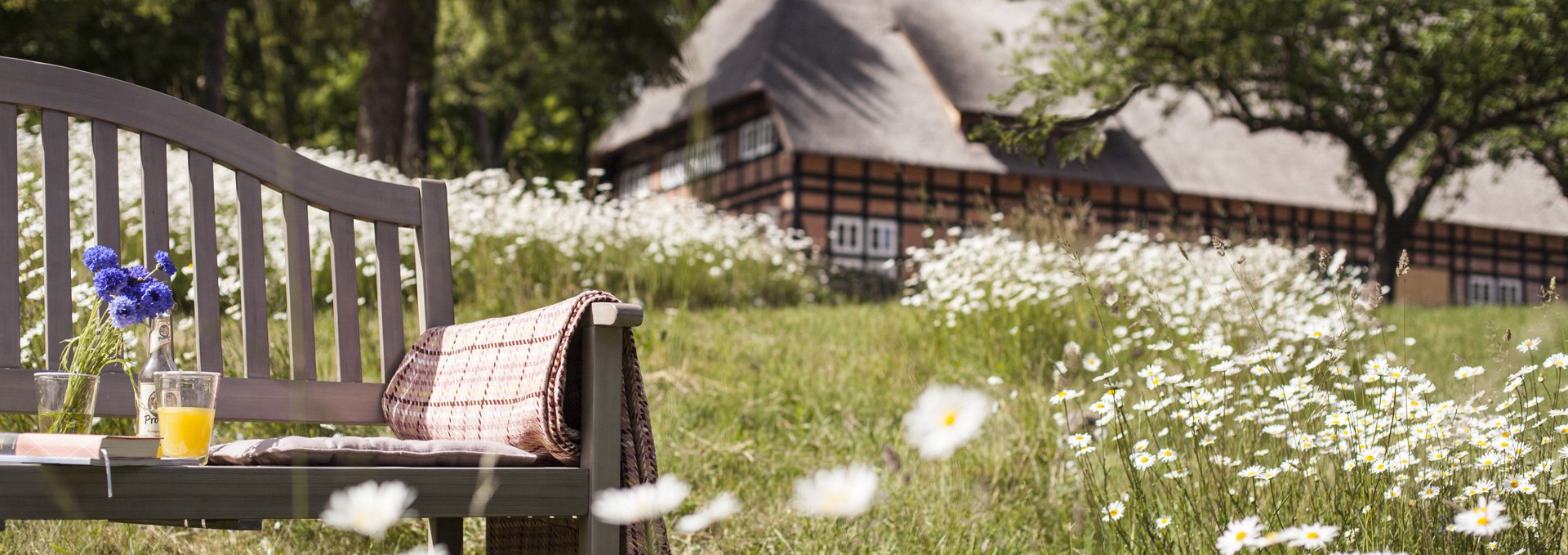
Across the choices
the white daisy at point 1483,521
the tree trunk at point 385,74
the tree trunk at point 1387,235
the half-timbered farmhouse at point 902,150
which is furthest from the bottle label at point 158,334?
the tree trunk at point 1387,235

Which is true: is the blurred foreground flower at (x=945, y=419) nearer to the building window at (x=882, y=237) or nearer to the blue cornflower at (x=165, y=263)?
the blue cornflower at (x=165, y=263)

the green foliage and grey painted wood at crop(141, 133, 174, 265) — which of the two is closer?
grey painted wood at crop(141, 133, 174, 265)

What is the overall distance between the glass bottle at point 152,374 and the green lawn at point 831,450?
0.89 meters

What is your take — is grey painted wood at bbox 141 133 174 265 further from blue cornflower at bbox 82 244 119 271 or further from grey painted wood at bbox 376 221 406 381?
blue cornflower at bbox 82 244 119 271

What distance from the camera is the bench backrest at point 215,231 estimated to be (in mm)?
1947

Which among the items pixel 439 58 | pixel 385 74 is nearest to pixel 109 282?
pixel 385 74

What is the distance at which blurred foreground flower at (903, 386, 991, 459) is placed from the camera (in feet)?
2.78

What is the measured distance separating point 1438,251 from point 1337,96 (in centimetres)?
1043

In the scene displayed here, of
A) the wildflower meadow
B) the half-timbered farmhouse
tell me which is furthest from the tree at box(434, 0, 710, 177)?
the wildflower meadow

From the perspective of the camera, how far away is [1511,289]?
22.1 metres

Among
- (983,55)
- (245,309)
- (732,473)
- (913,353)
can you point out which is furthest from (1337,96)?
(245,309)

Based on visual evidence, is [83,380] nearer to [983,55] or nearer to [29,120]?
[29,120]

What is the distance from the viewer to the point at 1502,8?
37.7ft

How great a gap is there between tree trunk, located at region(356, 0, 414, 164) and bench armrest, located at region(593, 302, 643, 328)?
892cm
